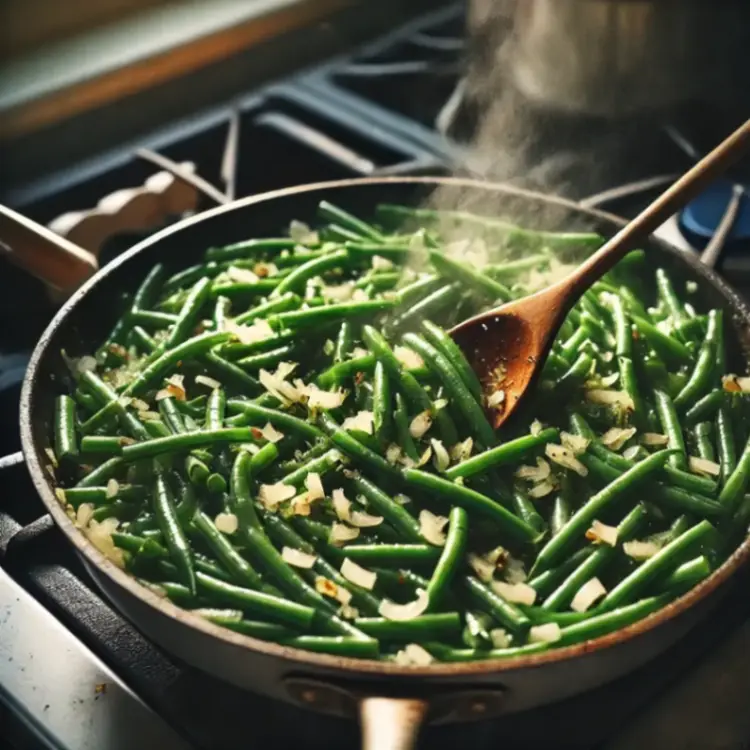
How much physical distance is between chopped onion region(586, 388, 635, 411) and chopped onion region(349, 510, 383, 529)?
0.51 m

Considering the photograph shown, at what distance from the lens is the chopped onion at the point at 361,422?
1721mm

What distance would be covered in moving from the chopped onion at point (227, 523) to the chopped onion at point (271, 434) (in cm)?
18

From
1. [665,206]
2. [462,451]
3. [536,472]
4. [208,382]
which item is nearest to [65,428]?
[208,382]

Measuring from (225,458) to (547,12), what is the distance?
5.49 feet

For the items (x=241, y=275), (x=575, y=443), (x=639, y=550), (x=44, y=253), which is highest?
(x=44, y=253)

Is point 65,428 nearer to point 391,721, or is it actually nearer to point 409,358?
point 409,358

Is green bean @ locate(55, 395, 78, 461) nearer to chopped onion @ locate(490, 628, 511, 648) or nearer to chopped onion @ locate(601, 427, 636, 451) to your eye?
chopped onion @ locate(490, 628, 511, 648)

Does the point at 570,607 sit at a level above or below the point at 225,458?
below

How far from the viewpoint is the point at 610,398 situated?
6.00 feet

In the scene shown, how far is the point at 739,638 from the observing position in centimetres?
166

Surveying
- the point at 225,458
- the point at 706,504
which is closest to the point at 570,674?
the point at 706,504

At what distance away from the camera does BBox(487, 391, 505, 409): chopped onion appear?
1.82m

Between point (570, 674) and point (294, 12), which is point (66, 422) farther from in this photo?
point (294, 12)

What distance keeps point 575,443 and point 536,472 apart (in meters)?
0.09
